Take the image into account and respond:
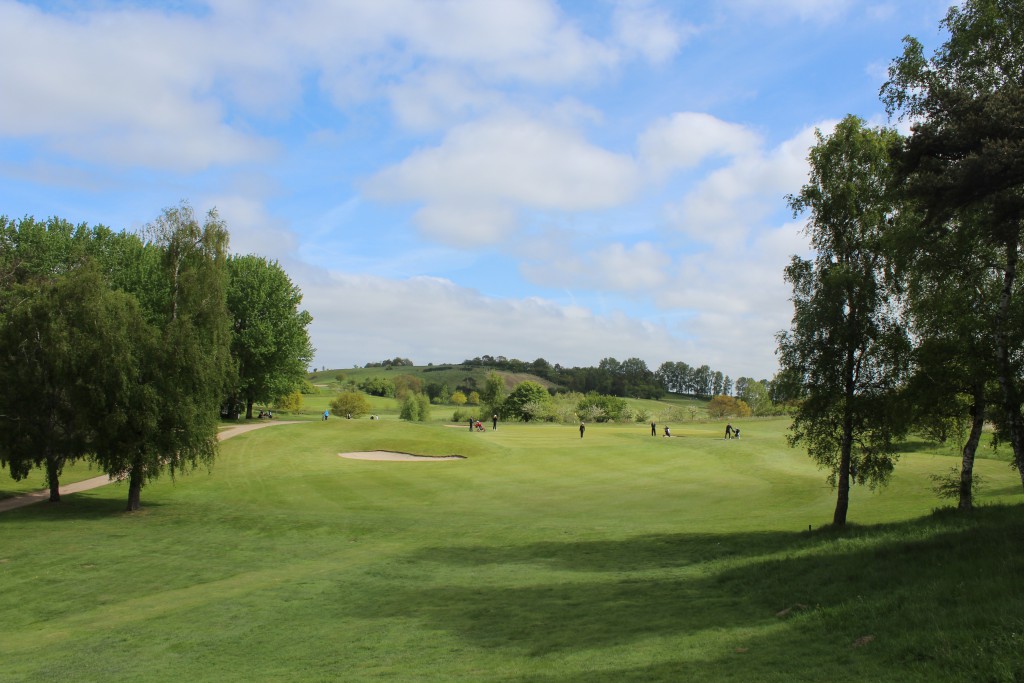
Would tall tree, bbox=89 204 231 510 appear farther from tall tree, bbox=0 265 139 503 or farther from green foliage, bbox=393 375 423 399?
green foliage, bbox=393 375 423 399

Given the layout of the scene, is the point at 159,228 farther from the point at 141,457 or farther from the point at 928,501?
the point at 928,501

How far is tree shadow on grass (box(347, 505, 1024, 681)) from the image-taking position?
32.1 ft

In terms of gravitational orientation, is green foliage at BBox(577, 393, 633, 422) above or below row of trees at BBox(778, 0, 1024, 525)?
below

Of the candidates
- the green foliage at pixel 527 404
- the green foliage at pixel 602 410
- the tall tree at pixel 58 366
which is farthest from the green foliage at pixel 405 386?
the tall tree at pixel 58 366

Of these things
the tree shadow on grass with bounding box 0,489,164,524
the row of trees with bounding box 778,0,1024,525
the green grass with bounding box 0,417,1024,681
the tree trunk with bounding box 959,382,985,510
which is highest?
the row of trees with bounding box 778,0,1024,525

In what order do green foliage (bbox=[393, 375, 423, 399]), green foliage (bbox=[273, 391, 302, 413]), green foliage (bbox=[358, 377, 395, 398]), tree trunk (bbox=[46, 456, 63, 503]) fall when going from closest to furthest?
tree trunk (bbox=[46, 456, 63, 503]) → green foliage (bbox=[273, 391, 302, 413]) → green foliage (bbox=[393, 375, 423, 399]) → green foliage (bbox=[358, 377, 395, 398])

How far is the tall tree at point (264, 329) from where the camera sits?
221 ft

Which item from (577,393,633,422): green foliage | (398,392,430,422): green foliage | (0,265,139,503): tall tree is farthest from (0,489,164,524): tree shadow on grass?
(577,393,633,422): green foliage

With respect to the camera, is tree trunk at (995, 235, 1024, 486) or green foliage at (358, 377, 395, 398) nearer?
tree trunk at (995, 235, 1024, 486)

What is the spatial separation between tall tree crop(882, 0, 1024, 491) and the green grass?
4.83 m

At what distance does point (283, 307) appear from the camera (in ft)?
233

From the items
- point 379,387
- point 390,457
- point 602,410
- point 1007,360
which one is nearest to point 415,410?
point 602,410

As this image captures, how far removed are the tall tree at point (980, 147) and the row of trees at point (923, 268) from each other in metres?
0.04

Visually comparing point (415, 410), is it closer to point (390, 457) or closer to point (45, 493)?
point (390, 457)
